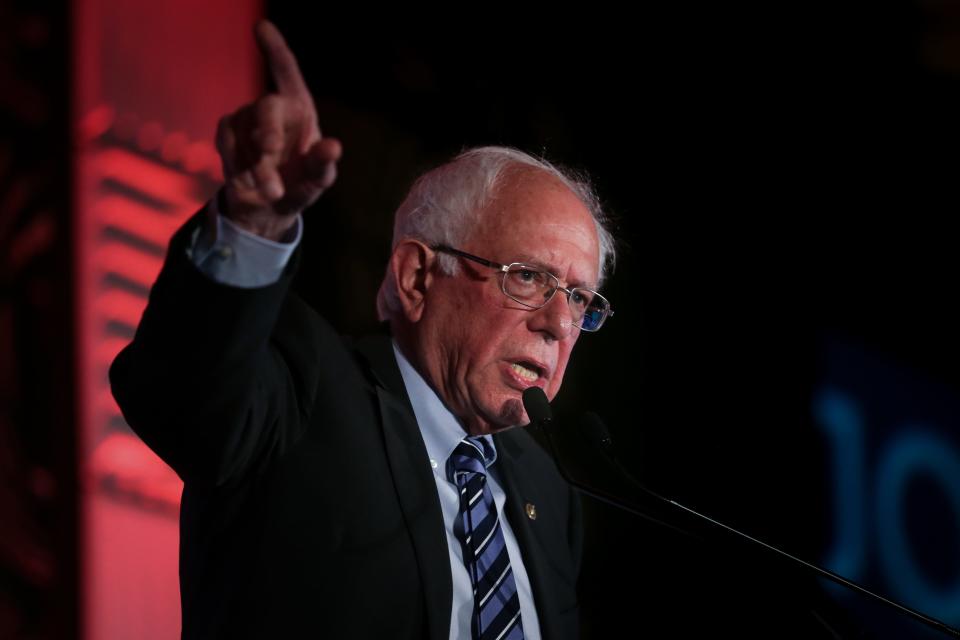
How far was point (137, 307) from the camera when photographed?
2.09 m

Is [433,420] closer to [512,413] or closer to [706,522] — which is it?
[512,413]

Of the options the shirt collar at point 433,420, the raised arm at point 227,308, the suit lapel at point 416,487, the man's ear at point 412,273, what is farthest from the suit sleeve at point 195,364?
the man's ear at point 412,273

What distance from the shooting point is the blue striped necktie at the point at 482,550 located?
1.45 meters

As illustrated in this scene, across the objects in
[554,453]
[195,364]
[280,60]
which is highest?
[280,60]

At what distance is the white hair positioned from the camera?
5.74 ft

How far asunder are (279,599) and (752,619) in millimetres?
1898

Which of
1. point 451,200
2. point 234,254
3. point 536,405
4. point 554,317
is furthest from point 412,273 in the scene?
point 234,254

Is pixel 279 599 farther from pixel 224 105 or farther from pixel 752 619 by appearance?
pixel 752 619

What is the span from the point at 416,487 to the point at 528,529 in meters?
0.33

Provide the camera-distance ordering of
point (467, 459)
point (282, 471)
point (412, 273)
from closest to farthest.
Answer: point (282, 471), point (467, 459), point (412, 273)

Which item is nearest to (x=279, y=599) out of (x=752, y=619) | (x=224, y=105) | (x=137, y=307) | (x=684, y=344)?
(x=137, y=307)

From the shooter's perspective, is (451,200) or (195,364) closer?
(195,364)

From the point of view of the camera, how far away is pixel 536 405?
1.51 meters

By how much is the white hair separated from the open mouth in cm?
21
